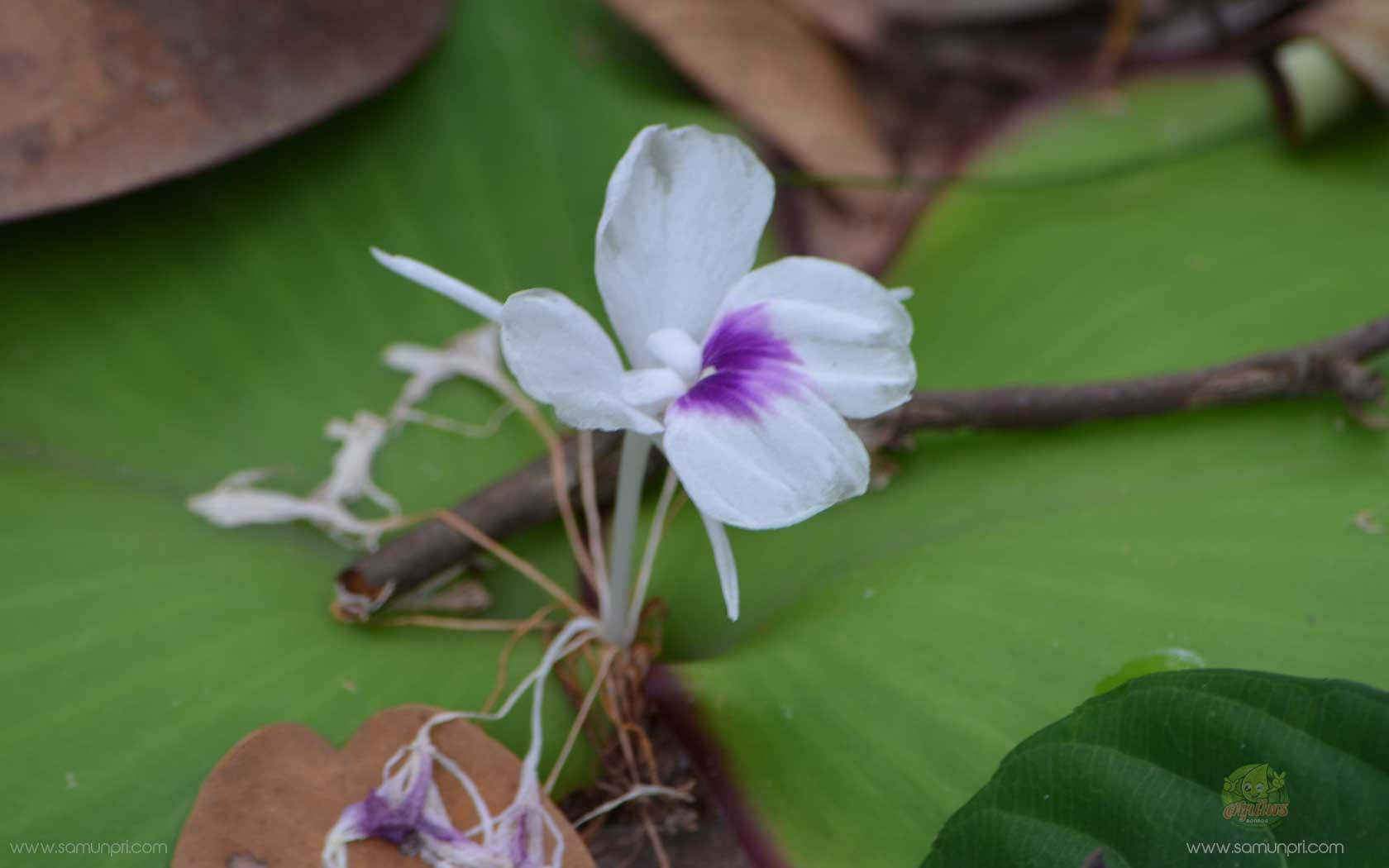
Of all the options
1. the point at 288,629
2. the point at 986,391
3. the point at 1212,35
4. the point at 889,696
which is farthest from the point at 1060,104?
the point at 288,629

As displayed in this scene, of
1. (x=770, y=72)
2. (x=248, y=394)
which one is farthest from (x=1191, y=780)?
(x=770, y=72)

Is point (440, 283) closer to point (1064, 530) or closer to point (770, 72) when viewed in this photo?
point (1064, 530)

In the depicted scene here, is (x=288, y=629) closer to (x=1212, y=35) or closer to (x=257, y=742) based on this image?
(x=257, y=742)

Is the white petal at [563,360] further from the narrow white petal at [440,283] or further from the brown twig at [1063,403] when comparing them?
the brown twig at [1063,403]

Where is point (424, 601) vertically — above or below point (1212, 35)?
below

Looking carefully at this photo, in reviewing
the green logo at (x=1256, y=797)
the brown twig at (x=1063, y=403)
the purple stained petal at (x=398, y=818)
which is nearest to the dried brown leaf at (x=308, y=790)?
the purple stained petal at (x=398, y=818)

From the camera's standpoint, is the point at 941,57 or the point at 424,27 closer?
the point at 424,27
